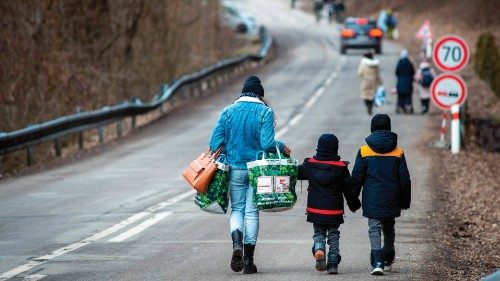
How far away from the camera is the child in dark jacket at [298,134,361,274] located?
32.8ft

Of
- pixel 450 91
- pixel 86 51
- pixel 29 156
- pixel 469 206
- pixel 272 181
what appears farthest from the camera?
pixel 86 51

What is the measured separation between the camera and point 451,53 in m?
22.1

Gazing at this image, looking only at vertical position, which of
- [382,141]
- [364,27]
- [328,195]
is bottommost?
[328,195]

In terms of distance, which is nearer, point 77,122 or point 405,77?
point 77,122

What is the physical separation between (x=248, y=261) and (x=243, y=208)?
488mm

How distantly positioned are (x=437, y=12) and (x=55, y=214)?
2142 inches

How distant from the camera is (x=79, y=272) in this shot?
10.0 meters

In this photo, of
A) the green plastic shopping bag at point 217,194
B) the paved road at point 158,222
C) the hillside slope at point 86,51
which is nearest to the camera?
the green plastic shopping bag at point 217,194

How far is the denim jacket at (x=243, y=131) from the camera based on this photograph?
Answer: 10141 mm

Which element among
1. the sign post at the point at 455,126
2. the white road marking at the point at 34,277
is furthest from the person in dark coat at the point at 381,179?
the sign post at the point at 455,126

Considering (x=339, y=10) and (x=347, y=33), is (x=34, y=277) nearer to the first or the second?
(x=347, y=33)

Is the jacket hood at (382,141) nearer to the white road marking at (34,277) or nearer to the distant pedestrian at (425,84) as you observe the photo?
the white road marking at (34,277)

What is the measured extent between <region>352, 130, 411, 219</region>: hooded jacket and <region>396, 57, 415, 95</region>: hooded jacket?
21433 millimetres

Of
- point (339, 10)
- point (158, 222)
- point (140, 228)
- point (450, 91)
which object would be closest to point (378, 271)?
point (140, 228)
